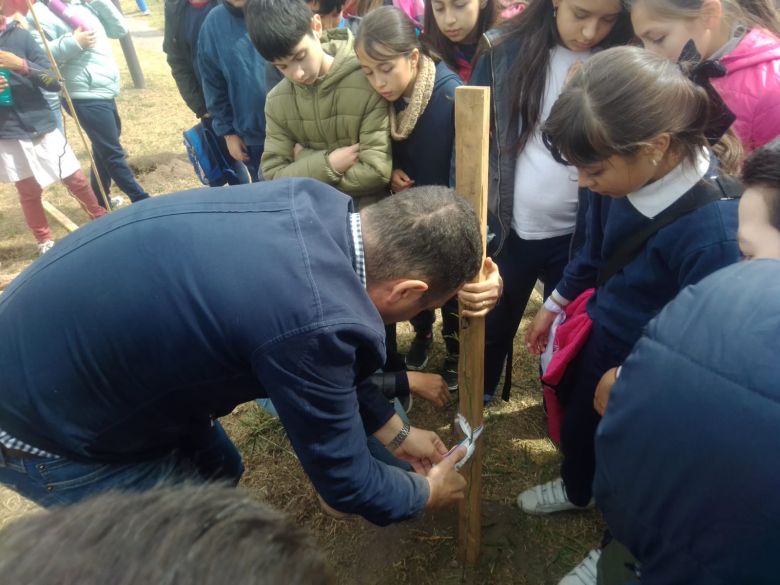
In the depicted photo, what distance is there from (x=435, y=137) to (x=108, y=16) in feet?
12.6

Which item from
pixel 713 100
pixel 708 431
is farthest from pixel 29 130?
pixel 708 431

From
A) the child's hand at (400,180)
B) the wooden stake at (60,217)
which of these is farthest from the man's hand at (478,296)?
the wooden stake at (60,217)

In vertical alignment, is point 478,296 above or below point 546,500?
above

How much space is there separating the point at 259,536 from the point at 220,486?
0.33ft

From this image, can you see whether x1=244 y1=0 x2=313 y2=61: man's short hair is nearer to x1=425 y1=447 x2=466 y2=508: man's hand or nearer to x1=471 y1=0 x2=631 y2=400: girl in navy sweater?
x1=471 y1=0 x2=631 y2=400: girl in navy sweater

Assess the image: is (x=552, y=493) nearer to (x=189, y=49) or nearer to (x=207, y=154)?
(x=207, y=154)

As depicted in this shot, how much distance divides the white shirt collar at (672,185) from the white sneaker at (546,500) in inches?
54.6

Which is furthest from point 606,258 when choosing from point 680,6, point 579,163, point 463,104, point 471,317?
point 680,6

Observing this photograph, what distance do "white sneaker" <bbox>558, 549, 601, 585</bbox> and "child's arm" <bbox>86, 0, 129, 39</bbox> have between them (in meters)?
5.18

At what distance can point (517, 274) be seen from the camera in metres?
2.42

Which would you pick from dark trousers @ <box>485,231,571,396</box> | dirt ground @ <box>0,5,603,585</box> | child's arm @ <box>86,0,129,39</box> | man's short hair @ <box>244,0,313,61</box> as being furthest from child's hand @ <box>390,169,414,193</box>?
child's arm @ <box>86,0,129,39</box>

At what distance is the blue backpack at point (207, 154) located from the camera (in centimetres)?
402

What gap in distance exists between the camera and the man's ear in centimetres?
139

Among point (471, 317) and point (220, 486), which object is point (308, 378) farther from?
point (471, 317)
